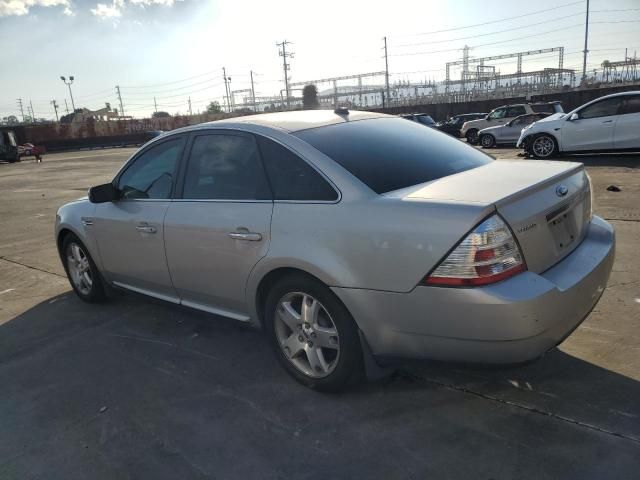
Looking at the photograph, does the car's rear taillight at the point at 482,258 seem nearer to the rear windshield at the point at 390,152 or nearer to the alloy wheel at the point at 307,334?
the rear windshield at the point at 390,152

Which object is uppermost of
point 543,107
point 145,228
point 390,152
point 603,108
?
point 390,152

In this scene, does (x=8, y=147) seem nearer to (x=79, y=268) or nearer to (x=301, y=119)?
(x=79, y=268)

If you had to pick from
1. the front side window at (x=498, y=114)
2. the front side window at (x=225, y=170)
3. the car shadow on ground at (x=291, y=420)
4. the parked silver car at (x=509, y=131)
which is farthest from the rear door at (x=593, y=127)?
the front side window at (x=225, y=170)

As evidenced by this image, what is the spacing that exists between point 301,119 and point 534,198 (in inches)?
62.9

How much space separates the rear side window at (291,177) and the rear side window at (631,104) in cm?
1108

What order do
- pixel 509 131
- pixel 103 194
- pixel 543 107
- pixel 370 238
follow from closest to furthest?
pixel 370 238
pixel 103 194
pixel 509 131
pixel 543 107

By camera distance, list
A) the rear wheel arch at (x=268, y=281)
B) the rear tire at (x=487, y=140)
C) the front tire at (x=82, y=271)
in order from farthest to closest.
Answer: the rear tire at (x=487, y=140) → the front tire at (x=82, y=271) → the rear wheel arch at (x=268, y=281)

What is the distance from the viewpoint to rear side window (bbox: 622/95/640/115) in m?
11.3

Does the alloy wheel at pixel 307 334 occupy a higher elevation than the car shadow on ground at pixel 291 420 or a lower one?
higher

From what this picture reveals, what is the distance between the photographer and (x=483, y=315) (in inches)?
90.6

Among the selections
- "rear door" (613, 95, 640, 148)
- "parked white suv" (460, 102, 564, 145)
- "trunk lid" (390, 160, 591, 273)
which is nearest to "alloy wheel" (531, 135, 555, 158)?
"rear door" (613, 95, 640, 148)

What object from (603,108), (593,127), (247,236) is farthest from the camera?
(593,127)

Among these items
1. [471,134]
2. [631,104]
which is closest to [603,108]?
[631,104]

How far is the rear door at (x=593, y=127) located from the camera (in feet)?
38.1
